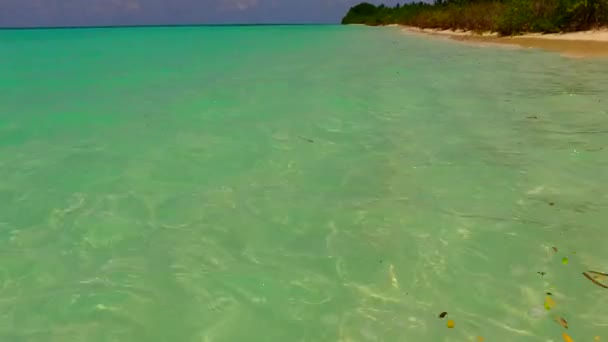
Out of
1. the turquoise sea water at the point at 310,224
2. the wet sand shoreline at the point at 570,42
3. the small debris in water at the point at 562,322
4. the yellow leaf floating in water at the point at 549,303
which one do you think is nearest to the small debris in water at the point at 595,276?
the turquoise sea water at the point at 310,224

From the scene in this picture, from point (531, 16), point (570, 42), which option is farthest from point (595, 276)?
point (531, 16)

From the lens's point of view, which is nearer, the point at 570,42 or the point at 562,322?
the point at 562,322

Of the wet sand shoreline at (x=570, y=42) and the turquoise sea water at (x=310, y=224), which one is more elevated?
the wet sand shoreline at (x=570, y=42)

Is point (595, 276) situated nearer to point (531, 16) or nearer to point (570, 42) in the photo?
point (570, 42)

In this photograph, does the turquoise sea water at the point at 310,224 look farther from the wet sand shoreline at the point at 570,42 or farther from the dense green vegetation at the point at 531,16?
the dense green vegetation at the point at 531,16

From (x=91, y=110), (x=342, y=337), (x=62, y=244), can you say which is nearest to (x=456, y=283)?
(x=342, y=337)

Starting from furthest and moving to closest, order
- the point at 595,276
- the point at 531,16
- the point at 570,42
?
the point at 531,16 < the point at 570,42 < the point at 595,276
